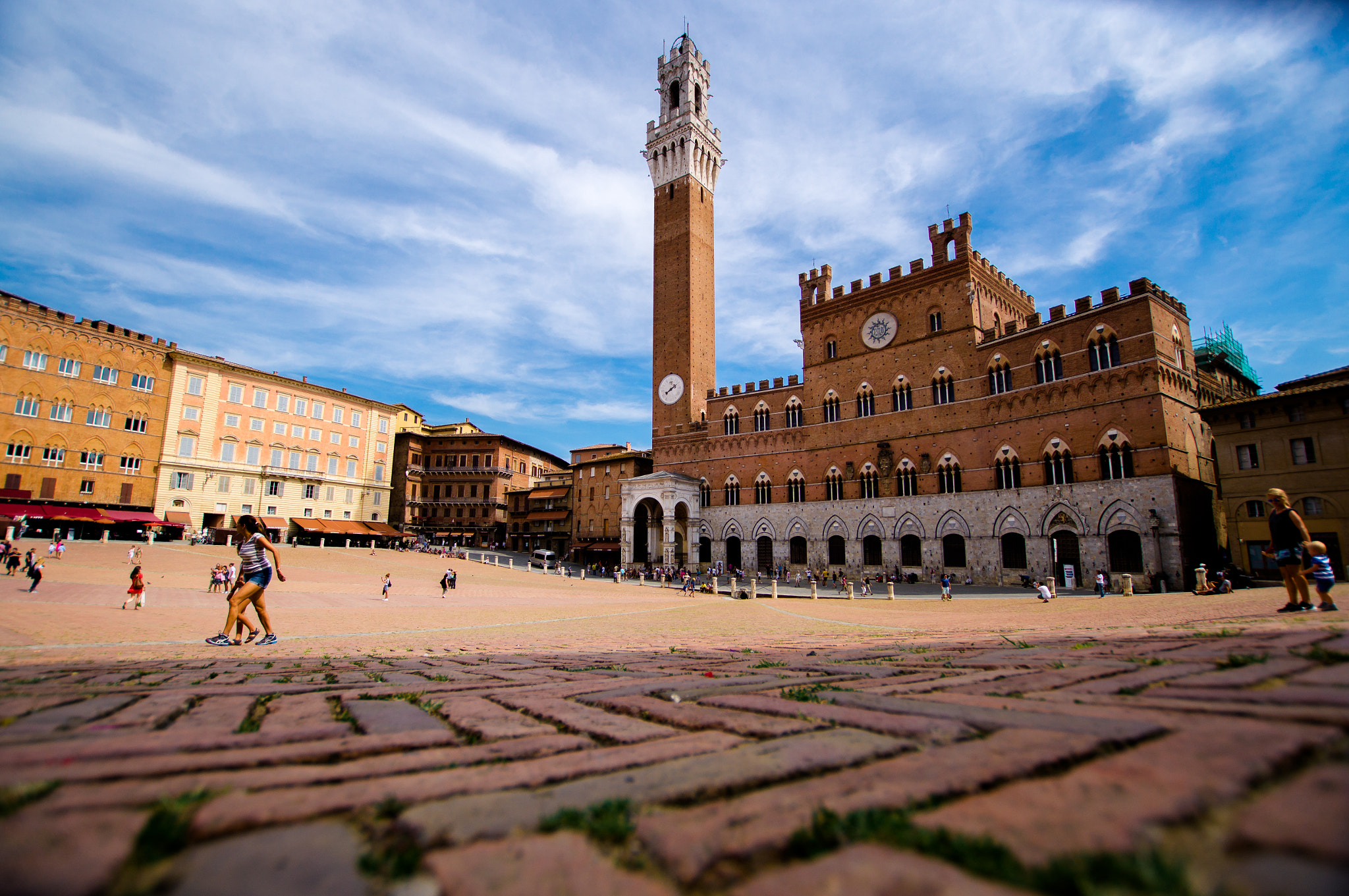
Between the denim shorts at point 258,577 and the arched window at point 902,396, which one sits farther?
the arched window at point 902,396

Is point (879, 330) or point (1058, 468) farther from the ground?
point (879, 330)

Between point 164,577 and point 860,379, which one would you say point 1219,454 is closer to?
point 860,379

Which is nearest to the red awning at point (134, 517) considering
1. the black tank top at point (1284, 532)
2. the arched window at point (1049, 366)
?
the black tank top at point (1284, 532)

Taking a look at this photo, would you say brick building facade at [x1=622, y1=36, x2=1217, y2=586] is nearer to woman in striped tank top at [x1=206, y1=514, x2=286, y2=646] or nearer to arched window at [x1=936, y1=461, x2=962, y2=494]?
arched window at [x1=936, y1=461, x2=962, y2=494]

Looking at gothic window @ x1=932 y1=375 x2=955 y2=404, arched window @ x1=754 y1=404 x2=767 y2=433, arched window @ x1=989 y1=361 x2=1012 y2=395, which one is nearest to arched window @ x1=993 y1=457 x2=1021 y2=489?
arched window @ x1=989 y1=361 x2=1012 y2=395

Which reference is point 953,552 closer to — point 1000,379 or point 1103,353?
point 1000,379

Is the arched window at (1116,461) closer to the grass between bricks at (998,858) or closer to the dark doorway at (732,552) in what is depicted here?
the dark doorway at (732,552)

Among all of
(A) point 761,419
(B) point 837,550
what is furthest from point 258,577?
(A) point 761,419

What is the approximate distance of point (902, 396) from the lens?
34.1 meters

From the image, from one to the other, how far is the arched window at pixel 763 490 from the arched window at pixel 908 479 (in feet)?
27.1

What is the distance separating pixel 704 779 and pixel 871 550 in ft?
113

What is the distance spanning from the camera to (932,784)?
1.63 meters

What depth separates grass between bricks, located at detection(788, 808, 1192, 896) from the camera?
3.44 feet

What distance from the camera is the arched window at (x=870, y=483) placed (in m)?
34.2
